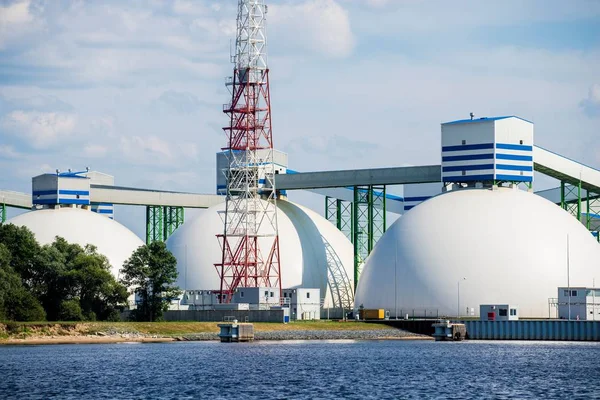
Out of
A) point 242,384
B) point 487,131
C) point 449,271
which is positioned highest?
point 487,131

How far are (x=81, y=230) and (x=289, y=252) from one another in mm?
29376

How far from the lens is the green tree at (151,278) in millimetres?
120375

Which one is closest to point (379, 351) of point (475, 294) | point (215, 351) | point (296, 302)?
point (215, 351)

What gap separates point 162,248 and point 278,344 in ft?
65.0

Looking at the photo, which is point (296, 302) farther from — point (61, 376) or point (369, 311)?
point (61, 376)

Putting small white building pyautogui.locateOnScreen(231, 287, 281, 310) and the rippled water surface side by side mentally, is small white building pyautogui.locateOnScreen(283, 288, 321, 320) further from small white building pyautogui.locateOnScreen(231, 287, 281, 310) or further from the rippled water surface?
the rippled water surface

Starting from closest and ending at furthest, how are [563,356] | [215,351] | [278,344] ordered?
1. [563,356]
2. [215,351]
3. [278,344]

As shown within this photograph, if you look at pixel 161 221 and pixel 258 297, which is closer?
pixel 258 297

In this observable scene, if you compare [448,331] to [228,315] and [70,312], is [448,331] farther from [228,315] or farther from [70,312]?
[70,312]

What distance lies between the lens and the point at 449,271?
118 meters

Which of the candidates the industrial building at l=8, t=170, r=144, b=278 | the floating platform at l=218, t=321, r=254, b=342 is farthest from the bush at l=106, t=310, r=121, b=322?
the industrial building at l=8, t=170, r=144, b=278

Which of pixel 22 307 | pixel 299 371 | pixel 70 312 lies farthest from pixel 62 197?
pixel 299 371

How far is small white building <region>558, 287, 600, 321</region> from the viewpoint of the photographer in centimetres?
11281

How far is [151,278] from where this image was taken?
120875mm
